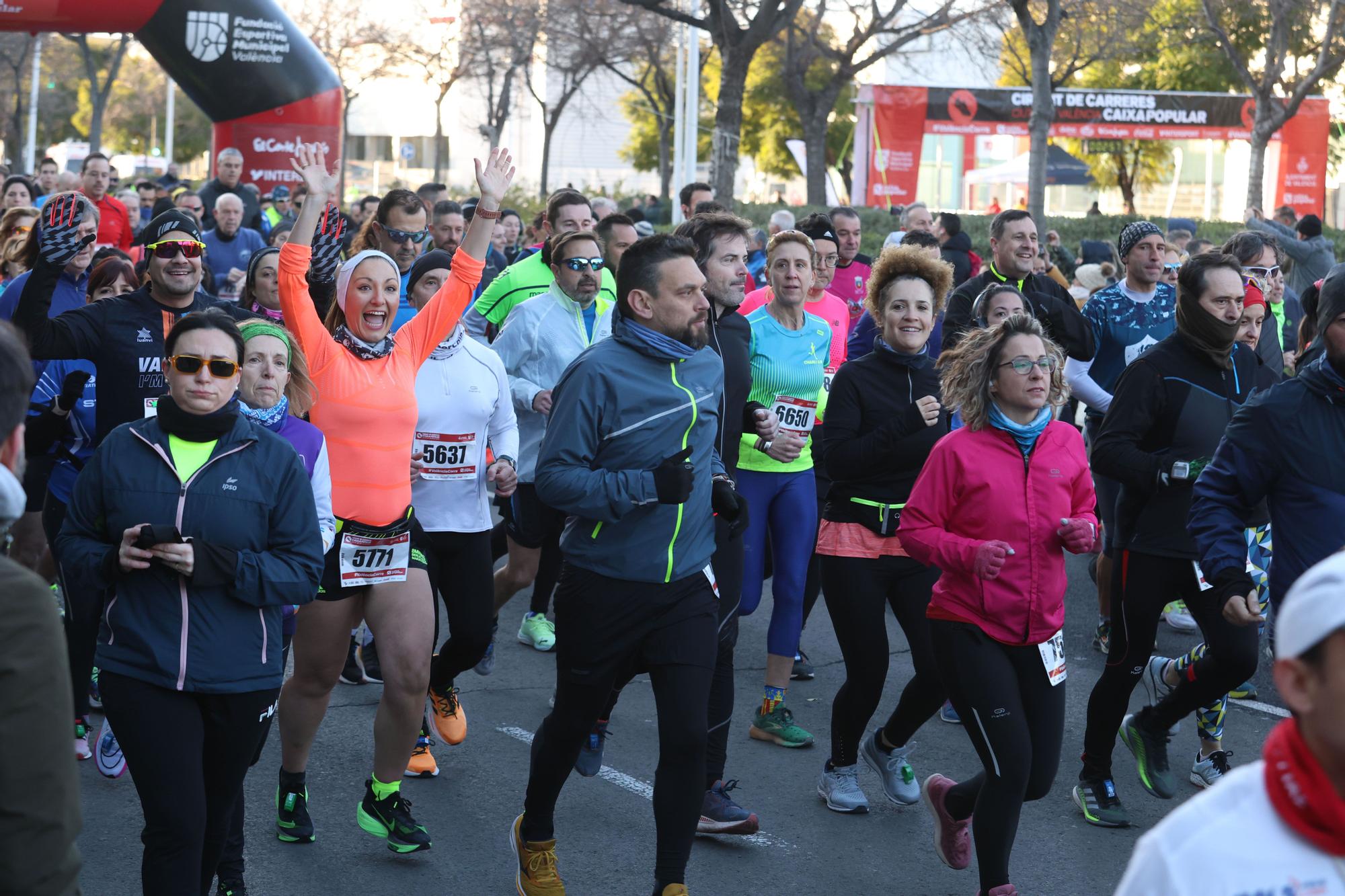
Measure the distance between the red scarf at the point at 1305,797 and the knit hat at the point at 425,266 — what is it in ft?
19.1

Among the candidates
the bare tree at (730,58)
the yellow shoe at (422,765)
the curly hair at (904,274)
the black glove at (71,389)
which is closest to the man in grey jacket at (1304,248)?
the curly hair at (904,274)

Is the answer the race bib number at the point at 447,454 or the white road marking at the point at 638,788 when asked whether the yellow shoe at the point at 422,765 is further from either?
the race bib number at the point at 447,454

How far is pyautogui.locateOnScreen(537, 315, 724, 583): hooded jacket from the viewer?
4.61m

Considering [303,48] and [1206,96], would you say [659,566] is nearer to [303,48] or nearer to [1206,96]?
[303,48]

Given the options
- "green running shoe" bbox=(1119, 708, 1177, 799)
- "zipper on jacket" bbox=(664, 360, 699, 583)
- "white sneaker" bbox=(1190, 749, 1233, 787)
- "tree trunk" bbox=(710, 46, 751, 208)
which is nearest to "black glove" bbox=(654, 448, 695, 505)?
"zipper on jacket" bbox=(664, 360, 699, 583)

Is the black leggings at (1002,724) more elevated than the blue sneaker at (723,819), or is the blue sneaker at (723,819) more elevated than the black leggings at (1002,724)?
the black leggings at (1002,724)

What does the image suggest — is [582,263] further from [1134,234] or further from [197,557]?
[197,557]

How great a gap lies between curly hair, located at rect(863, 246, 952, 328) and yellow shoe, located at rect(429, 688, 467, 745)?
2.29 meters

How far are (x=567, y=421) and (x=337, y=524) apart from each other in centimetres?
106

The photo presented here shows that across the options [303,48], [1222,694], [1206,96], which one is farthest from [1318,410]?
[1206,96]

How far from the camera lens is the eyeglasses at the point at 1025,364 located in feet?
15.9

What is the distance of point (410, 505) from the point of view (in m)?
5.48

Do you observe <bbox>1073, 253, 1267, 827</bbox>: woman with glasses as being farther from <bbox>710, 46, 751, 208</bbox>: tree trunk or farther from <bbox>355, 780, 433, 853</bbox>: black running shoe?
<bbox>710, 46, 751, 208</bbox>: tree trunk

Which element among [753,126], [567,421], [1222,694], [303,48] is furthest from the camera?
[753,126]
